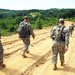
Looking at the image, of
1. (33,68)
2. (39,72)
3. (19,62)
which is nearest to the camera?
(39,72)

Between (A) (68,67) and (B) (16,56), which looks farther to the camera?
Answer: (B) (16,56)

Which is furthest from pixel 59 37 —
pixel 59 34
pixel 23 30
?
pixel 23 30

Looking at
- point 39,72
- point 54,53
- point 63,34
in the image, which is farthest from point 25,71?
point 63,34

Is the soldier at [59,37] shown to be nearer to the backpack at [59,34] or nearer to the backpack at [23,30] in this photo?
the backpack at [59,34]

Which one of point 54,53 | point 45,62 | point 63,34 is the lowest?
point 45,62

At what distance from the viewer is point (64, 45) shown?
1052 cm

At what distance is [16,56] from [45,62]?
6.11 ft

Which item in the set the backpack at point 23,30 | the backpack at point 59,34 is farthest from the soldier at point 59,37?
the backpack at point 23,30

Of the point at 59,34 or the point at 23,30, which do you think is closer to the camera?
the point at 59,34

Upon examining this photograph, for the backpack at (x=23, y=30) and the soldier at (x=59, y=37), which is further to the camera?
the backpack at (x=23, y=30)

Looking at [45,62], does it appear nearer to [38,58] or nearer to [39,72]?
[38,58]

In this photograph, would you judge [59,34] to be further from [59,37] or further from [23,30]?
[23,30]

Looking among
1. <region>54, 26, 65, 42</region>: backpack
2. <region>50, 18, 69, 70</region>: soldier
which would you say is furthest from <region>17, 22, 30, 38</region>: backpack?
<region>54, 26, 65, 42</region>: backpack

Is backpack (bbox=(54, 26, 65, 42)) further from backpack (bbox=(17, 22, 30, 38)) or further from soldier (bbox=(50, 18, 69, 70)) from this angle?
backpack (bbox=(17, 22, 30, 38))
